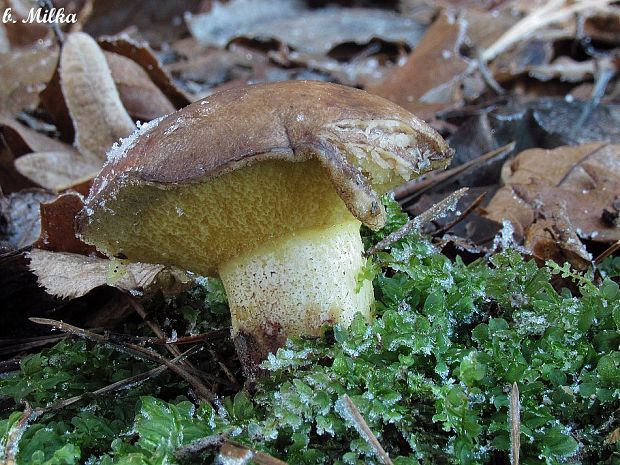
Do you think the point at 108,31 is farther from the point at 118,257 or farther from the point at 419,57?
the point at 118,257

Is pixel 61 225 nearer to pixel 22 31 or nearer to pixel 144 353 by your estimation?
pixel 144 353

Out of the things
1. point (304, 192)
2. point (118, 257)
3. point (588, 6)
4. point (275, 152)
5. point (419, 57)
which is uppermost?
point (275, 152)

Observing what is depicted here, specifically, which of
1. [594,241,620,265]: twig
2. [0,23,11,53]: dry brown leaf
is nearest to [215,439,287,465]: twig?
[594,241,620,265]: twig

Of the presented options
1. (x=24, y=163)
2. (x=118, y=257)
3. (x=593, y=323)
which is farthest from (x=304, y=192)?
(x=24, y=163)

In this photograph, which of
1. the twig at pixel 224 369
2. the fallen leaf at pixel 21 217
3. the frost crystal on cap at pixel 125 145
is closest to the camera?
the frost crystal on cap at pixel 125 145

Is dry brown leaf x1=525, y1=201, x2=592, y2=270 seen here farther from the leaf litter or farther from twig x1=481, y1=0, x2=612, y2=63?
twig x1=481, y1=0, x2=612, y2=63

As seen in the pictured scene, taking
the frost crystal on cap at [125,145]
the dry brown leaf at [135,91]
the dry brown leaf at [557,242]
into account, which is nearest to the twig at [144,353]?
the frost crystal on cap at [125,145]

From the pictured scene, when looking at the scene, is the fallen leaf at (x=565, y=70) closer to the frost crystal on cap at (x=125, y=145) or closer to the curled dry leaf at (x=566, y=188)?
the curled dry leaf at (x=566, y=188)
